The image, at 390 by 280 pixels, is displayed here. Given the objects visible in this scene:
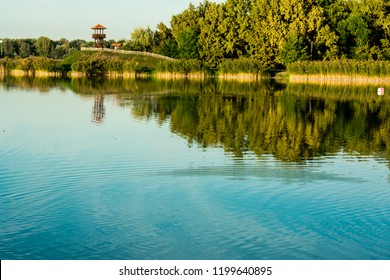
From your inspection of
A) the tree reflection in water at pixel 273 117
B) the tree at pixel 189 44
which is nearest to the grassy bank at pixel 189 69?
the tree at pixel 189 44

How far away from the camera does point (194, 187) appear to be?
62.6 feet

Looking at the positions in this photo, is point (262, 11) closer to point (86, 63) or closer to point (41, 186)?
point (86, 63)

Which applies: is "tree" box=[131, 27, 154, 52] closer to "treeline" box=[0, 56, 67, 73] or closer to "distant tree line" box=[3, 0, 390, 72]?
"distant tree line" box=[3, 0, 390, 72]

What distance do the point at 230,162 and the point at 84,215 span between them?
8.05 m

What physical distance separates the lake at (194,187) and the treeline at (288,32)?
57.1 m

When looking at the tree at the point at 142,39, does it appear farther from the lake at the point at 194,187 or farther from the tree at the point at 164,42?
the lake at the point at 194,187

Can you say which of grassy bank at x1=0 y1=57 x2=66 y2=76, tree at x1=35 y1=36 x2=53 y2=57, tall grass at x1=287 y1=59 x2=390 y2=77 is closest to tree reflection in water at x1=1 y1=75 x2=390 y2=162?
tall grass at x1=287 y1=59 x2=390 y2=77

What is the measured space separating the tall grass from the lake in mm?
37037

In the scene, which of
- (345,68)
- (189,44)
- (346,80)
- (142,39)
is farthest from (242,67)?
(142,39)

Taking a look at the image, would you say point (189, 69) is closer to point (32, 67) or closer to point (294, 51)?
point (294, 51)

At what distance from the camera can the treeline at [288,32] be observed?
9353 cm

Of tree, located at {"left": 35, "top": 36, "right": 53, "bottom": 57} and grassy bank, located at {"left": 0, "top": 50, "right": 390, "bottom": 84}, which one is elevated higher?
tree, located at {"left": 35, "top": 36, "right": 53, "bottom": 57}

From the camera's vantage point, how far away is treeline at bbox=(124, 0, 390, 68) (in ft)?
307

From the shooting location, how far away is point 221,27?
103 m
